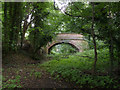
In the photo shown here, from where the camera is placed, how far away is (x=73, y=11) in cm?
450

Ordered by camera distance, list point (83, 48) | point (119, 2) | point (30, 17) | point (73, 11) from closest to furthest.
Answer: point (119, 2), point (73, 11), point (30, 17), point (83, 48)

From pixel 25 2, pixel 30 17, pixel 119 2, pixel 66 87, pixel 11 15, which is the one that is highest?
pixel 25 2

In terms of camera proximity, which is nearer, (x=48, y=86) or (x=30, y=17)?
(x=48, y=86)

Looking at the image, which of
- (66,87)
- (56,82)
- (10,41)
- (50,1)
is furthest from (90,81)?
(50,1)

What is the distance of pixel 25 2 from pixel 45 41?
12.1ft

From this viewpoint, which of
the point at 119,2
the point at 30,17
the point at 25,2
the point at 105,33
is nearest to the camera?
the point at 119,2

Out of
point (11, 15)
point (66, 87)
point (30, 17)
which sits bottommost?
point (66, 87)

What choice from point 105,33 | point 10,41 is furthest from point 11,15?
point 105,33

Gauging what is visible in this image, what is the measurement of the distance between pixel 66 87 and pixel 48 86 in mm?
616

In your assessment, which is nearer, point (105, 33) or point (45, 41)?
point (105, 33)

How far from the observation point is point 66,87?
3.49 metres

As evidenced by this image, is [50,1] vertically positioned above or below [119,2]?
above

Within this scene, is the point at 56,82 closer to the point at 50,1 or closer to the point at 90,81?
the point at 90,81

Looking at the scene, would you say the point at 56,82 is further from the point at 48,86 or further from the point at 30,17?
the point at 30,17
